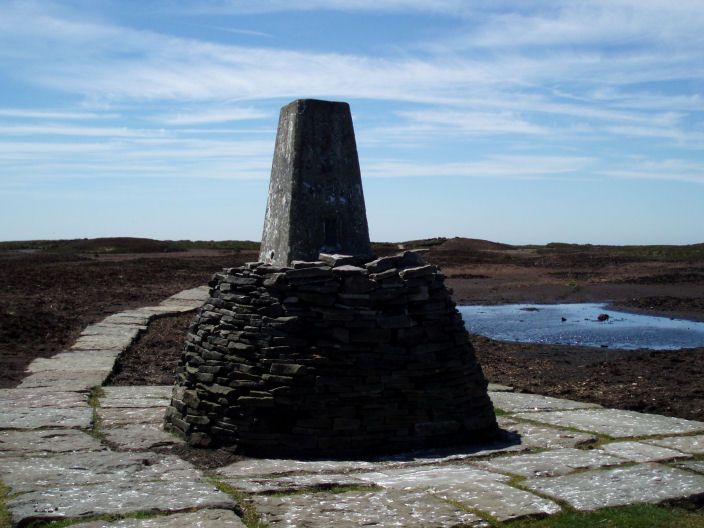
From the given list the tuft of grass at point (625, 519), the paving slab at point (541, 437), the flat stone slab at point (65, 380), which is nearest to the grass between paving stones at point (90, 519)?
the tuft of grass at point (625, 519)

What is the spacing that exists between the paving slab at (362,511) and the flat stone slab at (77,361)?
23.1ft

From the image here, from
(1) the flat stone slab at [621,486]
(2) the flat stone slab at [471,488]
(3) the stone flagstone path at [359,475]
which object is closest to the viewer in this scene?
(3) the stone flagstone path at [359,475]

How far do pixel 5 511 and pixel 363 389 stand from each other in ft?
9.66

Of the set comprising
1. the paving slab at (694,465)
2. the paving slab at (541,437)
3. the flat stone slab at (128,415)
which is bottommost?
the flat stone slab at (128,415)

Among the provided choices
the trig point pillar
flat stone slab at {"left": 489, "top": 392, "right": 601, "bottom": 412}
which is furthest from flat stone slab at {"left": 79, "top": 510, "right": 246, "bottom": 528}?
flat stone slab at {"left": 489, "top": 392, "right": 601, "bottom": 412}

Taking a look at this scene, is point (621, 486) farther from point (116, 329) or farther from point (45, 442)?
point (116, 329)

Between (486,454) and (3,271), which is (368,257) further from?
(3,271)

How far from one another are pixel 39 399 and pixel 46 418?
48.0 inches

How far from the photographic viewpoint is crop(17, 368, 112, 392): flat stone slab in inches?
384

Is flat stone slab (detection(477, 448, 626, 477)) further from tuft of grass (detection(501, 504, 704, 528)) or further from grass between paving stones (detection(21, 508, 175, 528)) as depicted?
grass between paving stones (detection(21, 508, 175, 528))

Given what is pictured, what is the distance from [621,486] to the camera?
5.39 metres

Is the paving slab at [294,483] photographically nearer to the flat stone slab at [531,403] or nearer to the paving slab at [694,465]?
the paving slab at [694,465]

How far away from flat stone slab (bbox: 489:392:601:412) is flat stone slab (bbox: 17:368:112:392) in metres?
5.79

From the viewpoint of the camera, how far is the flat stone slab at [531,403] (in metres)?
8.54
